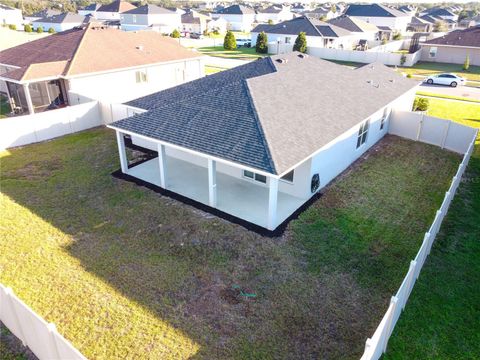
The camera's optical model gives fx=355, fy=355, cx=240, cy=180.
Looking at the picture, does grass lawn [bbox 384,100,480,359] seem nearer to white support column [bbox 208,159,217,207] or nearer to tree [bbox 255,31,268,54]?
white support column [bbox 208,159,217,207]

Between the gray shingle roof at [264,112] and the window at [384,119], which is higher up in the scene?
the gray shingle roof at [264,112]

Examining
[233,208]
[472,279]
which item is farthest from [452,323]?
[233,208]

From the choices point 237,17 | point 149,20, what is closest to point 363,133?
point 149,20

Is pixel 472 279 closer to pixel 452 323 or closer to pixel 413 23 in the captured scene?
pixel 452 323

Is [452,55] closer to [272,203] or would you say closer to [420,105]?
[420,105]

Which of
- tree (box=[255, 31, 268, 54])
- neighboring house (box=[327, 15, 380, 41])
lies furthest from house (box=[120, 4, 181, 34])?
neighboring house (box=[327, 15, 380, 41])

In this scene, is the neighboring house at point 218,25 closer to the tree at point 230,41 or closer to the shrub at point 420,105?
the tree at point 230,41

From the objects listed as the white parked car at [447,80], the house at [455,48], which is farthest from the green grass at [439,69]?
the white parked car at [447,80]
